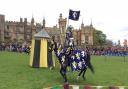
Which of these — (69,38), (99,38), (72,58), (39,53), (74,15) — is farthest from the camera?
(99,38)

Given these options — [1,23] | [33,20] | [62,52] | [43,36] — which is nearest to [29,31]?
[33,20]

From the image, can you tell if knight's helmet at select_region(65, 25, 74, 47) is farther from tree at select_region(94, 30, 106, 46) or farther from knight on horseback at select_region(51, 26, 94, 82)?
tree at select_region(94, 30, 106, 46)

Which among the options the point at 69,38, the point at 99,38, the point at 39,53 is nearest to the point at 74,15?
the point at 69,38

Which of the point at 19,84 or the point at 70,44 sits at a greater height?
the point at 70,44

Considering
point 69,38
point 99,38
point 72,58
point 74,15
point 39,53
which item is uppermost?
point 99,38

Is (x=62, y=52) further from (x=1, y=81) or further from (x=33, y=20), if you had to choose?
(x=33, y=20)

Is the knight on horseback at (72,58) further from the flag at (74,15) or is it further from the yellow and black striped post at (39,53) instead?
the yellow and black striped post at (39,53)

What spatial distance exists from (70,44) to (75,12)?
3.45 m

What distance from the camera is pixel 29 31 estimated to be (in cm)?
14788

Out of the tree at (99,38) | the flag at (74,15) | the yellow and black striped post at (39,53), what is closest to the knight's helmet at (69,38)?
the flag at (74,15)

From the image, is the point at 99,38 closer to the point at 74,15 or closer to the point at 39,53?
the point at 39,53

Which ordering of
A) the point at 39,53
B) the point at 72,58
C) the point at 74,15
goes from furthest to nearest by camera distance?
the point at 39,53 → the point at 74,15 → the point at 72,58

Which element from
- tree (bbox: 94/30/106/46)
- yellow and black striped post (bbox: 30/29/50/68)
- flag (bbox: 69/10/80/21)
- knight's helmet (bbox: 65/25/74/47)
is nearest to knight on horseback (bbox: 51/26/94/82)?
knight's helmet (bbox: 65/25/74/47)

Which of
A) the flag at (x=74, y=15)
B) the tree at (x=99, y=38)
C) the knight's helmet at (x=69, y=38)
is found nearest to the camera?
the knight's helmet at (x=69, y=38)
